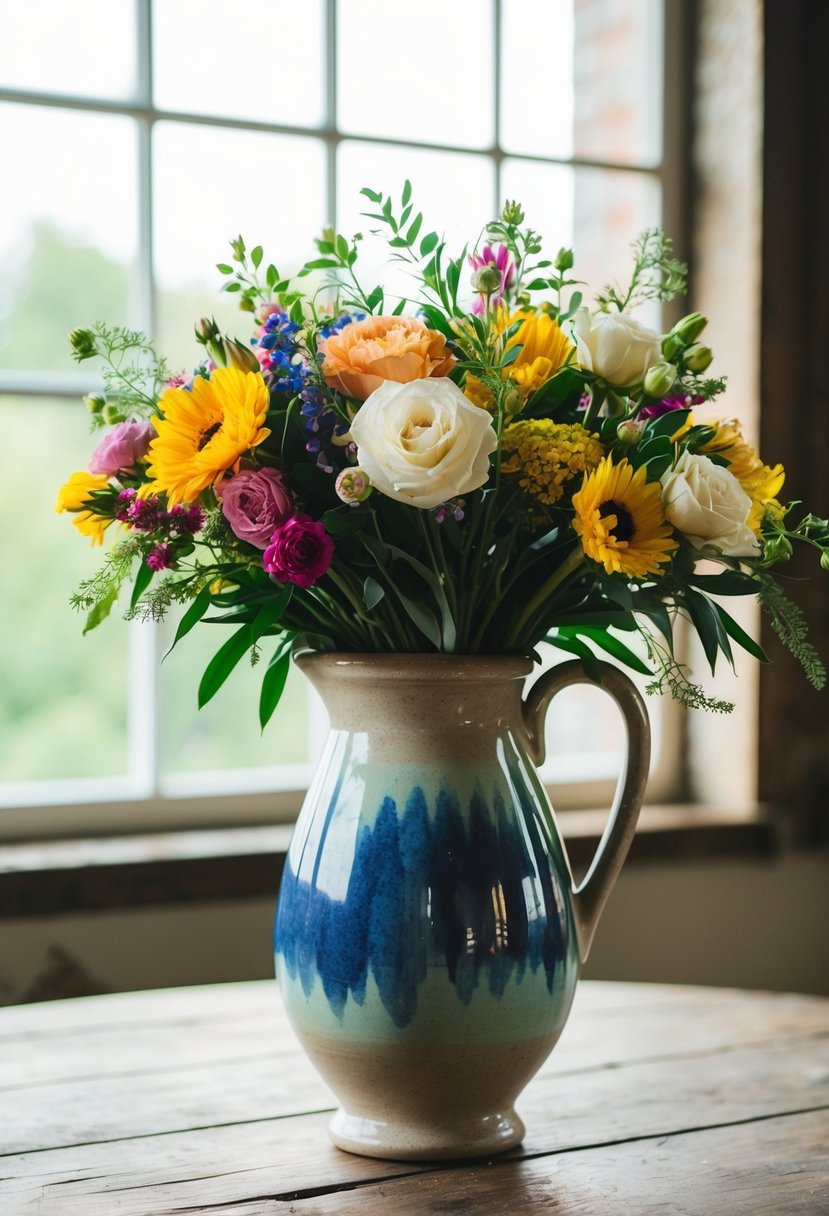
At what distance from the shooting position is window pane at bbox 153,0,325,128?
73.5 inches

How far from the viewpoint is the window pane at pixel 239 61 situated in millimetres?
1866

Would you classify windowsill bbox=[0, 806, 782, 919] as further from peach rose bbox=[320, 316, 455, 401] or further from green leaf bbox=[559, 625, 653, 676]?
peach rose bbox=[320, 316, 455, 401]

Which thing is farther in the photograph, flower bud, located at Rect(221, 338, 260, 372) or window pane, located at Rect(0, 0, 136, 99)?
window pane, located at Rect(0, 0, 136, 99)

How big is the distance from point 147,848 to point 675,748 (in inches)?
36.5

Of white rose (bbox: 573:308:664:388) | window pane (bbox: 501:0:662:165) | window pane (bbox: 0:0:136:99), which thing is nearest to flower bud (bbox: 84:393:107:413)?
white rose (bbox: 573:308:664:388)

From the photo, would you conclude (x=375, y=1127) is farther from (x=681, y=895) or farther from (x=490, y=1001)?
(x=681, y=895)

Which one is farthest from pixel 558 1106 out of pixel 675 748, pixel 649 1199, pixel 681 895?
pixel 675 748

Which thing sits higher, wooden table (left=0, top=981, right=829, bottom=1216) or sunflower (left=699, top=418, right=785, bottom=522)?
sunflower (left=699, top=418, right=785, bottom=522)

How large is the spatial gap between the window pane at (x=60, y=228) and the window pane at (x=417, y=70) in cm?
38

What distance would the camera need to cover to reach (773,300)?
2059 mm

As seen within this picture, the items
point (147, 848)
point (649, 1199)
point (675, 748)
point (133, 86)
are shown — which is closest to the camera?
point (649, 1199)

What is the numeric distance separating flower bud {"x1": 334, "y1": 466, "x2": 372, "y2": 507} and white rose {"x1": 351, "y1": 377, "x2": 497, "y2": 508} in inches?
0.4

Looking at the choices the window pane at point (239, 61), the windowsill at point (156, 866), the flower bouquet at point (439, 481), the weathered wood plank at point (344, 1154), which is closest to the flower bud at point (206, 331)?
the flower bouquet at point (439, 481)

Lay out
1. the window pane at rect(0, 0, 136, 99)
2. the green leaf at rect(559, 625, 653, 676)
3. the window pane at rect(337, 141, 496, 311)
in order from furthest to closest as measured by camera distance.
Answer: the window pane at rect(337, 141, 496, 311), the window pane at rect(0, 0, 136, 99), the green leaf at rect(559, 625, 653, 676)
